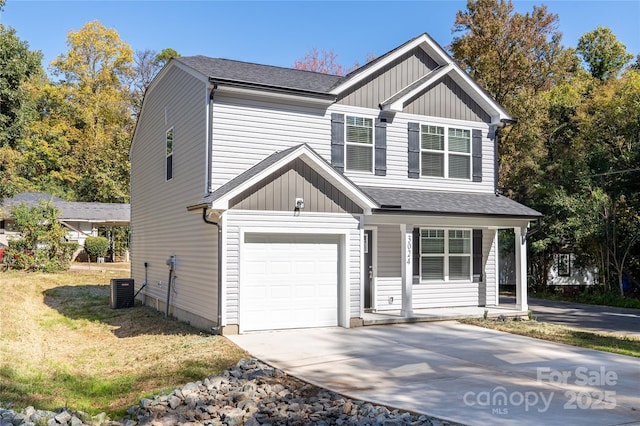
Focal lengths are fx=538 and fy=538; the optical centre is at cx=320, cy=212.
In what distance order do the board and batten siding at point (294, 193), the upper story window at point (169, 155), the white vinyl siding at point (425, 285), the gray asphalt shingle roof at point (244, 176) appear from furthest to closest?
the upper story window at point (169, 155) < the white vinyl siding at point (425, 285) < the board and batten siding at point (294, 193) < the gray asphalt shingle roof at point (244, 176)

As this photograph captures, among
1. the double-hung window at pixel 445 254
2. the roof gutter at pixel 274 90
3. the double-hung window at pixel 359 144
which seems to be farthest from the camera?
the double-hung window at pixel 445 254

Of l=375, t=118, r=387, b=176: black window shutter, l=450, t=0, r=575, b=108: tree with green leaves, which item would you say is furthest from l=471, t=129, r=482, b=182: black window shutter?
l=450, t=0, r=575, b=108: tree with green leaves

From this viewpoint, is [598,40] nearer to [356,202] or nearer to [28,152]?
[356,202]

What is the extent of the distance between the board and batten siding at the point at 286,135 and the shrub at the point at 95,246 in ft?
80.0

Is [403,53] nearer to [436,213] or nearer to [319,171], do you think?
[436,213]

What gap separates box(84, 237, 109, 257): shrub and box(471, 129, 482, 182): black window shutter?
25610 mm

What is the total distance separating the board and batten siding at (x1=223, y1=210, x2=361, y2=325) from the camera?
10637 millimetres

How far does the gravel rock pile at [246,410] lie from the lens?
5.83 m

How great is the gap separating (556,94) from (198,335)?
2368 centimetres

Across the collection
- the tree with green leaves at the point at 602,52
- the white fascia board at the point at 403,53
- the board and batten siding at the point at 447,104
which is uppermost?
the tree with green leaves at the point at 602,52

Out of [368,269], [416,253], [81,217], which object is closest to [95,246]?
[81,217]

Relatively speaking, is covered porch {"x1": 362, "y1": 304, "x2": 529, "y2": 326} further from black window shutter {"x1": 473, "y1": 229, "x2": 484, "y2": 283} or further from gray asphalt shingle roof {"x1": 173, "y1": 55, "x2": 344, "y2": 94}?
gray asphalt shingle roof {"x1": 173, "y1": 55, "x2": 344, "y2": 94}

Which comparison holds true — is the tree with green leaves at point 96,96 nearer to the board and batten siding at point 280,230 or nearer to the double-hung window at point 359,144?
the double-hung window at point 359,144

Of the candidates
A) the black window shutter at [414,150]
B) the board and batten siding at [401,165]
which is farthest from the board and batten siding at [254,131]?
the black window shutter at [414,150]
